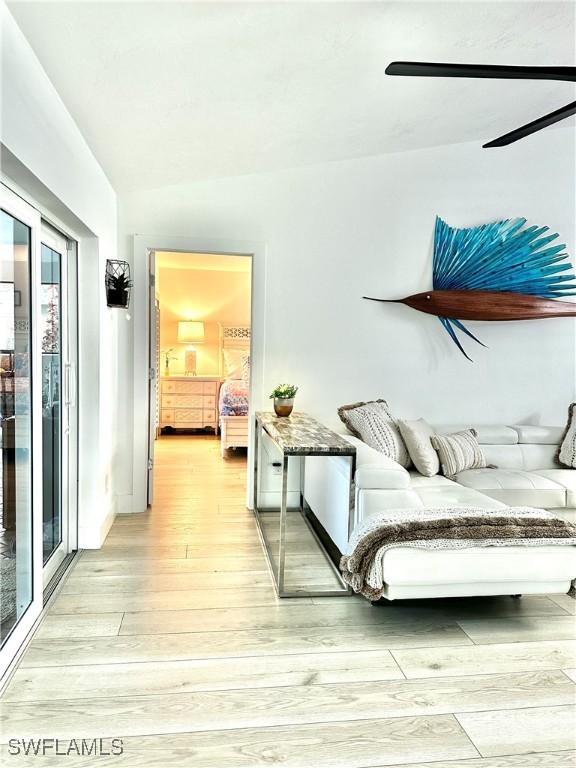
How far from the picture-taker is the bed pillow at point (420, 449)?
356 centimetres

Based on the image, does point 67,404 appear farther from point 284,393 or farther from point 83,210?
point 284,393

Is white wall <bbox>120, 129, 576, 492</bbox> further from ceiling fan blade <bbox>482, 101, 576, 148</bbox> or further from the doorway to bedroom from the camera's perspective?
the doorway to bedroom

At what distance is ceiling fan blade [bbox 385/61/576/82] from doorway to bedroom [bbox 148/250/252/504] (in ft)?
16.0

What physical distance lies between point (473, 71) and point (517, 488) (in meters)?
2.63

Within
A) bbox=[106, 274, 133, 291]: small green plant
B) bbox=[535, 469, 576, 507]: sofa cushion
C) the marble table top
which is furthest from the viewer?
bbox=[535, 469, 576, 507]: sofa cushion

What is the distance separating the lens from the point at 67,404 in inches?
124

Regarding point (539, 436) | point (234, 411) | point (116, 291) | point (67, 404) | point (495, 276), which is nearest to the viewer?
point (67, 404)

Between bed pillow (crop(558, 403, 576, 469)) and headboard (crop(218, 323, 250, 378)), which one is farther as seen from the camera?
headboard (crop(218, 323, 250, 378))

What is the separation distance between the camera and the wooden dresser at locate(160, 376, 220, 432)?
7434 millimetres

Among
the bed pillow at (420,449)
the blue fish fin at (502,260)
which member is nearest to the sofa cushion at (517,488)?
the bed pillow at (420,449)

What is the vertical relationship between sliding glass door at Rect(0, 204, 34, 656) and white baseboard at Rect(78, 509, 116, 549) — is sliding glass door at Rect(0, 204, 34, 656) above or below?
above

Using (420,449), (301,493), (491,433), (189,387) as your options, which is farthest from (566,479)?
(189,387)

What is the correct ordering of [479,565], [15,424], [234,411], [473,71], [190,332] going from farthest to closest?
[190,332] < [234,411] < [479,565] < [15,424] < [473,71]

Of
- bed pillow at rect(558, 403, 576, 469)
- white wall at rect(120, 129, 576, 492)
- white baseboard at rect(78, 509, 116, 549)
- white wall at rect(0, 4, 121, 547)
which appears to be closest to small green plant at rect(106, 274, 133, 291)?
white wall at rect(0, 4, 121, 547)
